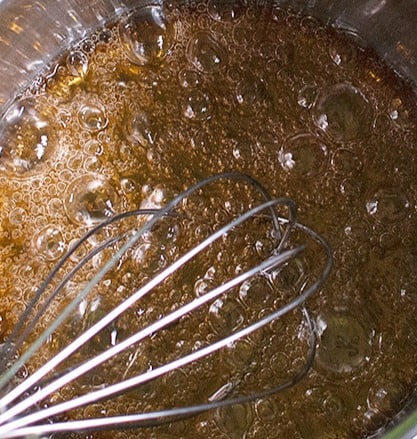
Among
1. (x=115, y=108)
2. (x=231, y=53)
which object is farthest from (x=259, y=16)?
(x=115, y=108)

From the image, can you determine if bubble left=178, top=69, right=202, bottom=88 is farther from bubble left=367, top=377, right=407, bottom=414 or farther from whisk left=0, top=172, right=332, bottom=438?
bubble left=367, top=377, right=407, bottom=414

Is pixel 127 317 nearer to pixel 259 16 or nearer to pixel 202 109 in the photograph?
pixel 202 109

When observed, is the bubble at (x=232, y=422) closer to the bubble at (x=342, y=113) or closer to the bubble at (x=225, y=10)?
the bubble at (x=342, y=113)

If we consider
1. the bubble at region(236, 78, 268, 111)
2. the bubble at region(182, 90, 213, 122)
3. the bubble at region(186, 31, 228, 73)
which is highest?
the bubble at region(186, 31, 228, 73)

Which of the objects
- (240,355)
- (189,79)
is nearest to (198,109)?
(189,79)

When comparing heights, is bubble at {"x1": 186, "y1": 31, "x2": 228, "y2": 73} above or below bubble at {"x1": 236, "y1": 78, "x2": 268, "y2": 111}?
above

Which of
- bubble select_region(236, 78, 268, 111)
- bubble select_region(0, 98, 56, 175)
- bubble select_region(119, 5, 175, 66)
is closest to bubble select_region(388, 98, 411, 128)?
bubble select_region(236, 78, 268, 111)

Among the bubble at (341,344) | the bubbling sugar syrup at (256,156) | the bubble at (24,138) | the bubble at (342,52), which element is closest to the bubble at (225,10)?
the bubbling sugar syrup at (256,156)
